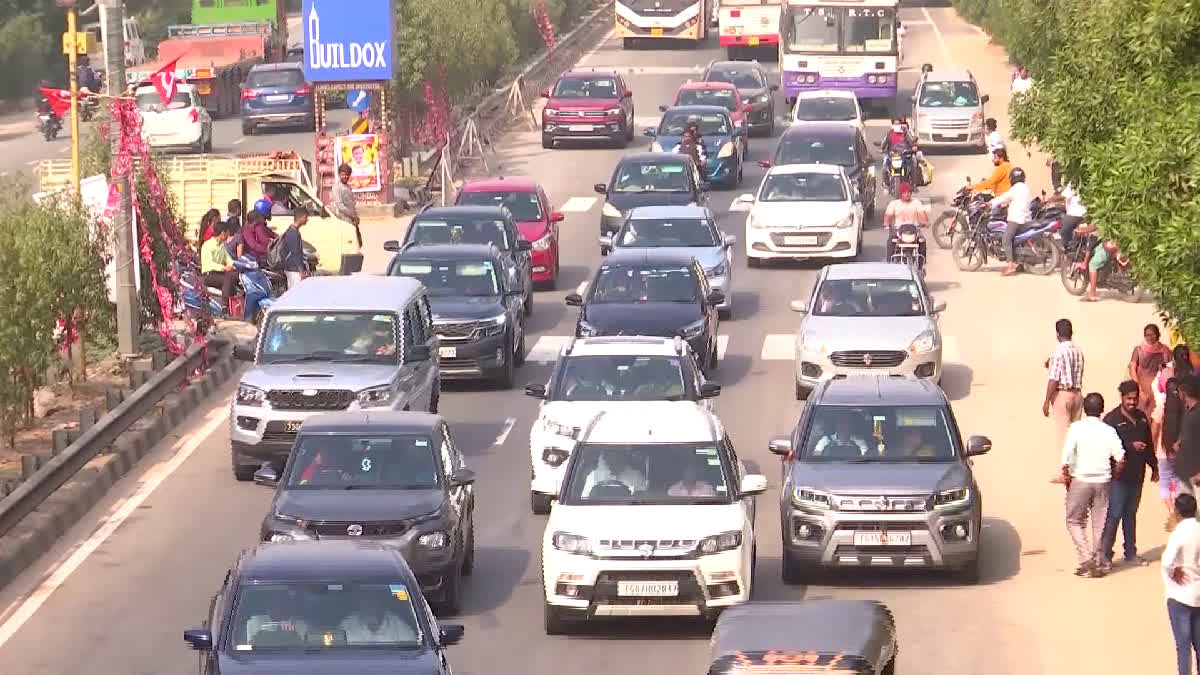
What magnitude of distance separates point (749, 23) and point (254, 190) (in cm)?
3393

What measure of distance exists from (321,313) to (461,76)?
104 ft

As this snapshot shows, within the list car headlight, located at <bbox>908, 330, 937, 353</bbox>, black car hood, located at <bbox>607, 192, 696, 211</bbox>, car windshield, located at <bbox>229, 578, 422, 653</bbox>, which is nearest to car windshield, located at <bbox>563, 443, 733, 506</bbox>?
car windshield, located at <bbox>229, 578, 422, 653</bbox>

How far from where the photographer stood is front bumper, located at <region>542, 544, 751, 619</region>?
1834 centimetres

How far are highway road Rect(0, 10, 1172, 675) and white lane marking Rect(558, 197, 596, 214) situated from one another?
11.0 m

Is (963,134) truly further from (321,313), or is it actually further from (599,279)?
(321,313)

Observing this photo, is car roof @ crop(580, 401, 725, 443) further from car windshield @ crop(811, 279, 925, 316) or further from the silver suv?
car windshield @ crop(811, 279, 925, 316)

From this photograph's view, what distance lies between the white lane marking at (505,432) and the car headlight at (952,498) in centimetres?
766

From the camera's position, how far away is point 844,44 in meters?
58.2

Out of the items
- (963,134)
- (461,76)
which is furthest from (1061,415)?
(461,76)

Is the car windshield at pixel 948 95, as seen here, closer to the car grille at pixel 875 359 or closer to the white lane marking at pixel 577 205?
the white lane marking at pixel 577 205

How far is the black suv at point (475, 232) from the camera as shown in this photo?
34500 mm

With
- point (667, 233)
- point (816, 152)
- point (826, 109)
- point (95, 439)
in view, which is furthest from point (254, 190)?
point (826, 109)

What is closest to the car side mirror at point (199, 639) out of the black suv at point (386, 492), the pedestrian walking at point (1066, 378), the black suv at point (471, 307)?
the black suv at point (386, 492)

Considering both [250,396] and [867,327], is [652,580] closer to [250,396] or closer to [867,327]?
[250,396]
